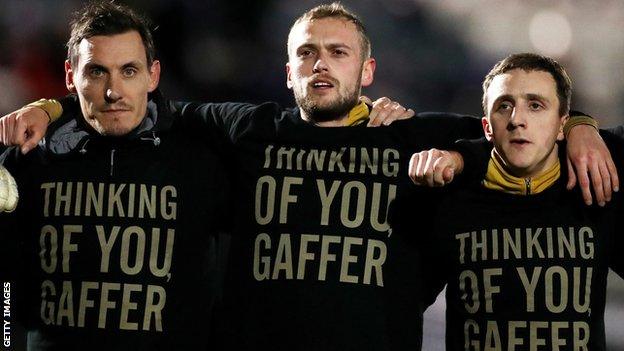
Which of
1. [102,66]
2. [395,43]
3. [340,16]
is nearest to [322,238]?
[340,16]

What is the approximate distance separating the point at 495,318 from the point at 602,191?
375mm

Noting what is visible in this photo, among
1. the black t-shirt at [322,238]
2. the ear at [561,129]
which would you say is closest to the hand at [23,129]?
the black t-shirt at [322,238]

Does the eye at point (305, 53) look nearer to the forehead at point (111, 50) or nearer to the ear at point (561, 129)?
the forehead at point (111, 50)

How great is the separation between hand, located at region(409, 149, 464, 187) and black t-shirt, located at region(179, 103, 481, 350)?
0.18 m

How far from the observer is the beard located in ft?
7.26

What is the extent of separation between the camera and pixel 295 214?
2166 millimetres

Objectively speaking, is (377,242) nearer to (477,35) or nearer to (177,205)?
(177,205)

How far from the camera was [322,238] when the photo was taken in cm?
214

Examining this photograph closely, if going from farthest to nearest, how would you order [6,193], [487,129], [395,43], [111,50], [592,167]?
1. [395,43]
2. [111,50]
3. [487,129]
4. [592,167]
5. [6,193]

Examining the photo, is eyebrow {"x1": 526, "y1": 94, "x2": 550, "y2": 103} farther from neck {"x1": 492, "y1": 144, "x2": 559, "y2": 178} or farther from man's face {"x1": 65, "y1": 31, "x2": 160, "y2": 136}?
man's face {"x1": 65, "y1": 31, "x2": 160, "y2": 136}

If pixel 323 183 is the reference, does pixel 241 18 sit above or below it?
above

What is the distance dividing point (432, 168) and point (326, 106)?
363mm

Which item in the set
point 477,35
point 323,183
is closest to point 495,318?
point 323,183

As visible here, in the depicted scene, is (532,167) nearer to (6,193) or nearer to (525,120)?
(525,120)
